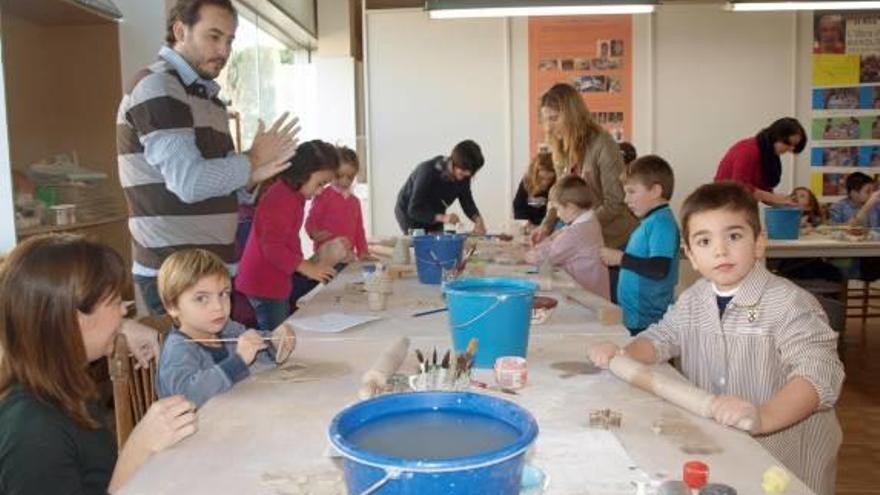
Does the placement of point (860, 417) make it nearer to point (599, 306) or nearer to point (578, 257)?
point (578, 257)

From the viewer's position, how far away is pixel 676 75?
6.00m

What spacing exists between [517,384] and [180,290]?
2.59 ft

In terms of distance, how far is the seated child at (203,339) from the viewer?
4.95ft

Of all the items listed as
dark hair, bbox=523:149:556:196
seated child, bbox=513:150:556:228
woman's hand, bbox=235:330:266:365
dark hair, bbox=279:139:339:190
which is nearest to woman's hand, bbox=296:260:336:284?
dark hair, bbox=279:139:339:190

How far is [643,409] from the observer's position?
1.31 meters

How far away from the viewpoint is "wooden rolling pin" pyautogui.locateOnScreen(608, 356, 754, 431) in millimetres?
1252

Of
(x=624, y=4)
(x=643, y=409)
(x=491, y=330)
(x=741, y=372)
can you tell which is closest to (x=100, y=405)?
(x=491, y=330)

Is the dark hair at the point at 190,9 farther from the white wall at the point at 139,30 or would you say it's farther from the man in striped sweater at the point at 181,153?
the white wall at the point at 139,30

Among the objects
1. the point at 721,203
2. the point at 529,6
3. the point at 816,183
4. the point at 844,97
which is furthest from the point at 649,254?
the point at 844,97

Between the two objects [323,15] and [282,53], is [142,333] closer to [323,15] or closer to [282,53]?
[282,53]

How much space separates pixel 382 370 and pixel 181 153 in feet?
3.06

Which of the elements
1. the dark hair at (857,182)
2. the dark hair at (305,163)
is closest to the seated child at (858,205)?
the dark hair at (857,182)

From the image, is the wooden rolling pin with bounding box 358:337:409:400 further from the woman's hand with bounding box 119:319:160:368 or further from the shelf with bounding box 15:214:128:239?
the shelf with bounding box 15:214:128:239

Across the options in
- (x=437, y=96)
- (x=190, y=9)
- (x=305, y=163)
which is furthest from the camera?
(x=437, y=96)
